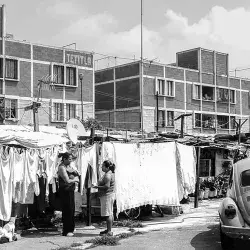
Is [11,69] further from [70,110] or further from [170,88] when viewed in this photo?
[170,88]

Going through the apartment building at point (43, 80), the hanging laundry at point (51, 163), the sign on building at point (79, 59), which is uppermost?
the sign on building at point (79, 59)

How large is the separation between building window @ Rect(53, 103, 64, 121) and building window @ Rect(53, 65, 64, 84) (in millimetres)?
2050

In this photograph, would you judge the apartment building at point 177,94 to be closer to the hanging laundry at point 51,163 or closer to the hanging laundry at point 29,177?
the hanging laundry at point 51,163

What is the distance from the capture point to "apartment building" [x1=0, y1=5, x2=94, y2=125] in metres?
36.1

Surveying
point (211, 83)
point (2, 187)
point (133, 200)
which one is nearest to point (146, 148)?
point (133, 200)

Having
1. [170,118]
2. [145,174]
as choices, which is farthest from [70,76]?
[145,174]

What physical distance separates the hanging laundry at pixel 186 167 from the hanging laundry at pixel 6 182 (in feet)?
19.7

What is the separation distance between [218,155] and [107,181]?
13.8m

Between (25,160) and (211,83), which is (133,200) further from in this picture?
(211,83)

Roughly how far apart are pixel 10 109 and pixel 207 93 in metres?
25.1

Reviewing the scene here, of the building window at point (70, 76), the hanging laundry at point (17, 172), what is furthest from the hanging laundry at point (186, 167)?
the building window at point (70, 76)

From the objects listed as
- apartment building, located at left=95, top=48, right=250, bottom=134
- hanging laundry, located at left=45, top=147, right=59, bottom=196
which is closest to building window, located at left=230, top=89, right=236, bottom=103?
apartment building, located at left=95, top=48, right=250, bottom=134

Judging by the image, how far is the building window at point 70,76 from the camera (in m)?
40.1

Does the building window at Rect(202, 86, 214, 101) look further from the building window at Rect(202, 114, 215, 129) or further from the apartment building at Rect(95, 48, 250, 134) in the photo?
the building window at Rect(202, 114, 215, 129)
